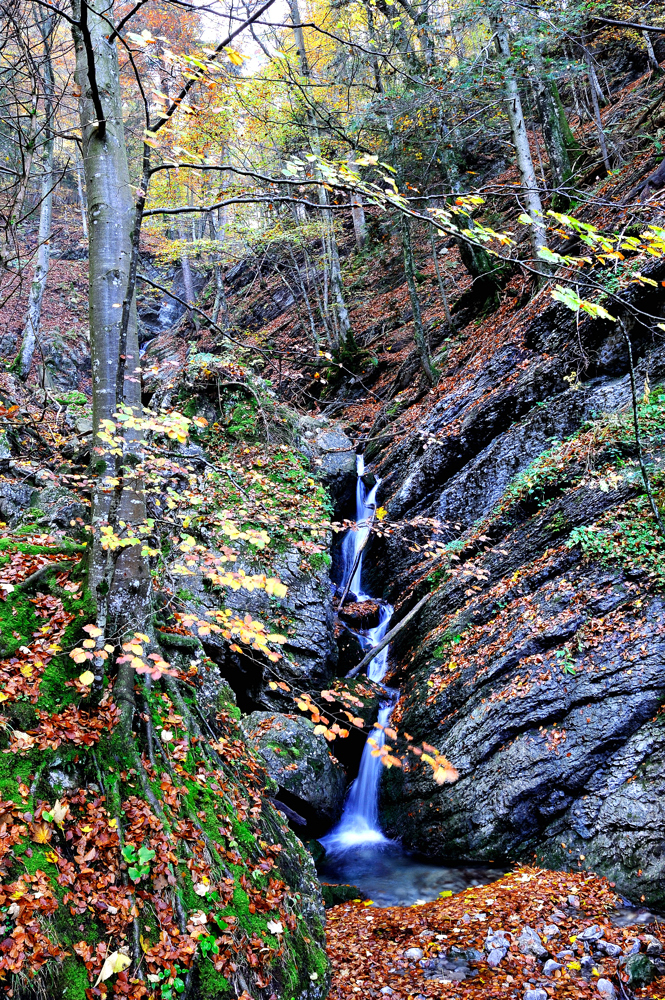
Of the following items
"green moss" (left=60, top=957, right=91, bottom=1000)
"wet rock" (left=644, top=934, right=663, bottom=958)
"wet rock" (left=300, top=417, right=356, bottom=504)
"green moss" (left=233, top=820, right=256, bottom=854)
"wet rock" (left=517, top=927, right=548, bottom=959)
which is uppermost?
"wet rock" (left=300, top=417, right=356, bottom=504)

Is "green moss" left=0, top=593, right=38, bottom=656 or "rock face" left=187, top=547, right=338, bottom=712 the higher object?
"green moss" left=0, top=593, right=38, bottom=656

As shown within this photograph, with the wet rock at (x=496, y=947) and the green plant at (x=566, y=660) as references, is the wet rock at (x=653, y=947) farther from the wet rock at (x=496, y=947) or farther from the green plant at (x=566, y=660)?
the green plant at (x=566, y=660)

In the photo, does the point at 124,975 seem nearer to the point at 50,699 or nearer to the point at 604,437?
the point at 50,699

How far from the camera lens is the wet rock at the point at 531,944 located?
4496 mm

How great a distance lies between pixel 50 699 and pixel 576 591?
20.4 ft

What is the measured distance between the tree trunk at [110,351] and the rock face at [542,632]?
516cm

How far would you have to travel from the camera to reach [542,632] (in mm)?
7027

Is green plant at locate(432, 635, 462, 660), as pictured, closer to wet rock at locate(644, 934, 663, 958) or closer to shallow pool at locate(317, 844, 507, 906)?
shallow pool at locate(317, 844, 507, 906)

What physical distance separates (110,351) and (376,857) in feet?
25.6

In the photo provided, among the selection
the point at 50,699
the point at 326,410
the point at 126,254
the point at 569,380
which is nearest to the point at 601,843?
the point at 50,699

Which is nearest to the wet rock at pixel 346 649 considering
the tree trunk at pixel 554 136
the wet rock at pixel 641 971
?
the wet rock at pixel 641 971

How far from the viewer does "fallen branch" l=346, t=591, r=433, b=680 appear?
32.5 ft

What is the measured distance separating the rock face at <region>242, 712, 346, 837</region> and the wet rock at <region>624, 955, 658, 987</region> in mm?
4547

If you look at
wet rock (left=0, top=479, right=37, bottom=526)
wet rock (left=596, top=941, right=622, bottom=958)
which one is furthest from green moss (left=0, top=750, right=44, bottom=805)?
Answer: wet rock (left=0, top=479, right=37, bottom=526)
